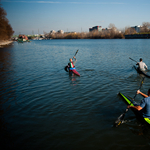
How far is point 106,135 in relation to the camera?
6387 mm

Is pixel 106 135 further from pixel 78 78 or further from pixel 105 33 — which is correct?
pixel 105 33

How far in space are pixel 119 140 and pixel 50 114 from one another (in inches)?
158

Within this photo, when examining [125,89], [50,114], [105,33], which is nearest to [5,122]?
[50,114]

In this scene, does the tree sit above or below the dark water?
above

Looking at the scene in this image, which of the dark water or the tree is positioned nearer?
the dark water

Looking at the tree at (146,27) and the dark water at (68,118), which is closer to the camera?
the dark water at (68,118)

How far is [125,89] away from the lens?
38.5 feet

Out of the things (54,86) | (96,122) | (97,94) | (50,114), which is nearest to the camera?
(96,122)

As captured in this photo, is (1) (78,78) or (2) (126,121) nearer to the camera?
(2) (126,121)

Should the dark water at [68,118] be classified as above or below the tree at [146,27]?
below

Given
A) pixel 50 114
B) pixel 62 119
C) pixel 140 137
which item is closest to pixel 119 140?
pixel 140 137

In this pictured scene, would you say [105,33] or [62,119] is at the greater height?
[105,33]

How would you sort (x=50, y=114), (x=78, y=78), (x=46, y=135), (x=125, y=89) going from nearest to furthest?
(x=46, y=135)
(x=50, y=114)
(x=125, y=89)
(x=78, y=78)

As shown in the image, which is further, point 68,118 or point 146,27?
point 146,27
